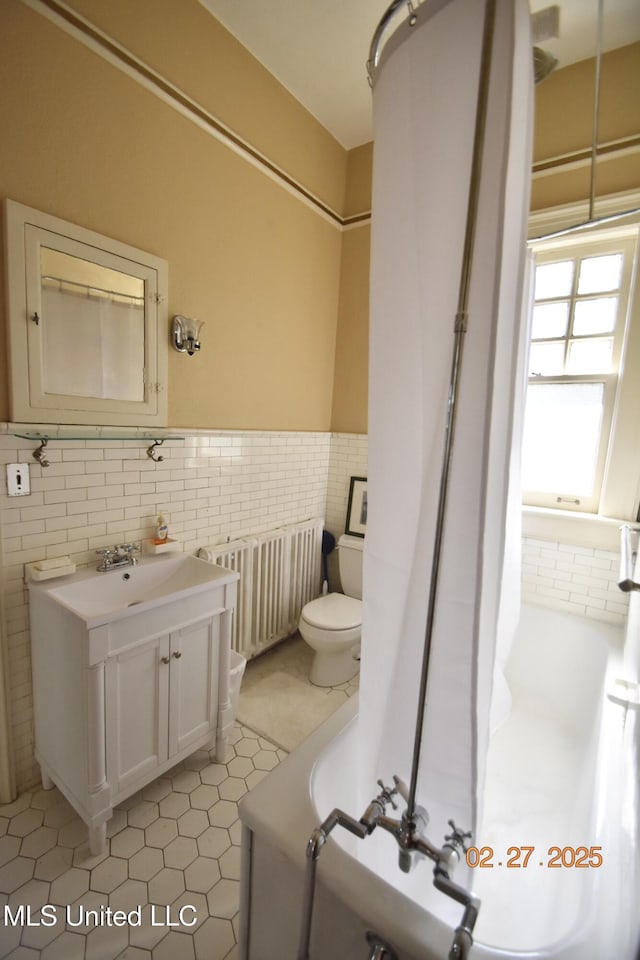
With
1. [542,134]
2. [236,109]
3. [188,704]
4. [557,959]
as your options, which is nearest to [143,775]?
[188,704]

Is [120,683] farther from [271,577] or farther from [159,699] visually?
[271,577]

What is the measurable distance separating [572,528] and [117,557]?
2151mm

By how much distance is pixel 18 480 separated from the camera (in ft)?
4.53

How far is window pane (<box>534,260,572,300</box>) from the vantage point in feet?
7.03

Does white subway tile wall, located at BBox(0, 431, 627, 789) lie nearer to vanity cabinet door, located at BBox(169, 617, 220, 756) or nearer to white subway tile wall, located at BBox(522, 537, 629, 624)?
white subway tile wall, located at BBox(522, 537, 629, 624)

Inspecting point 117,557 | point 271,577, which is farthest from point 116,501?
point 271,577

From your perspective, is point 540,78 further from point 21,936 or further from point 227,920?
point 21,936

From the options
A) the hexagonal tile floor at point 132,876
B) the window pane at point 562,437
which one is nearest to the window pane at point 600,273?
the window pane at point 562,437

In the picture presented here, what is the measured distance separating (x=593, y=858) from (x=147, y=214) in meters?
2.49

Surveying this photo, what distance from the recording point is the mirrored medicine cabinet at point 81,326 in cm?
135

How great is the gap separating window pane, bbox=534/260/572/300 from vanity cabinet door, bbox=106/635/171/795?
2496mm

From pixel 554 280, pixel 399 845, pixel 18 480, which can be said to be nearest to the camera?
pixel 399 845

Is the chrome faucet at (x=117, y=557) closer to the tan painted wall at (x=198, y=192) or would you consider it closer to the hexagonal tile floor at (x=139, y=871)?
the tan painted wall at (x=198, y=192)

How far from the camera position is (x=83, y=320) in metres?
1.53
